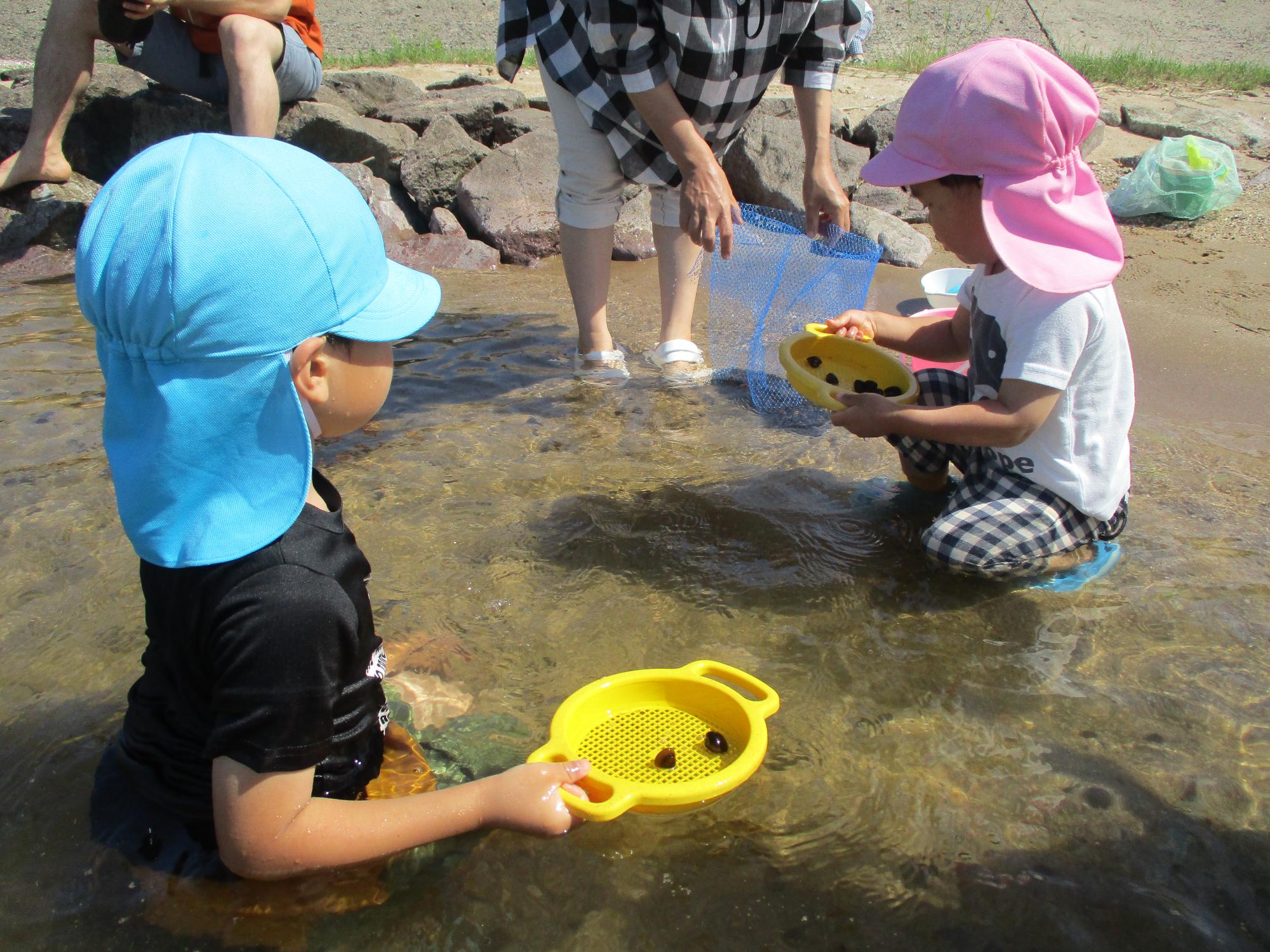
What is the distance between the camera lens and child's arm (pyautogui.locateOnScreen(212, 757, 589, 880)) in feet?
4.33

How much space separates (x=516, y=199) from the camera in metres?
5.63

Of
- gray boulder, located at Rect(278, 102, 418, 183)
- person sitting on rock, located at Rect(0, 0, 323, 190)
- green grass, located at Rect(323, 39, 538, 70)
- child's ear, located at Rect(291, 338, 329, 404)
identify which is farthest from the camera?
green grass, located at Rect(323, 39, 538, 70)

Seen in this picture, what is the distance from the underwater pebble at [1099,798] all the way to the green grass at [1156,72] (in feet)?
26.0

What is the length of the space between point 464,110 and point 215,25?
195 centimetres

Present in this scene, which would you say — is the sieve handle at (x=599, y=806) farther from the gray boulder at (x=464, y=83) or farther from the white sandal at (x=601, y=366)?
the gray boulder at (x=464, y=83)

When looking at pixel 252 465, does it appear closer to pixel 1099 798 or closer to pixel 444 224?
pixel 1099 798

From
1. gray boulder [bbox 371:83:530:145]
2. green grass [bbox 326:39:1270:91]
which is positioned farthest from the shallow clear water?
green grass [bbox 326:39:1270:91]

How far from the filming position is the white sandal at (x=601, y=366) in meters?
3.59

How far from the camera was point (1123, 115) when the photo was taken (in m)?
7.41

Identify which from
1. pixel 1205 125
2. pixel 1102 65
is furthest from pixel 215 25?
pixel 1102 65

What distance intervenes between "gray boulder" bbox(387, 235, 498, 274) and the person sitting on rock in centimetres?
88

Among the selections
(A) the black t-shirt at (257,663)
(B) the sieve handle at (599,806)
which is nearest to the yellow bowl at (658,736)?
(B) the sieve handle at (599,806)

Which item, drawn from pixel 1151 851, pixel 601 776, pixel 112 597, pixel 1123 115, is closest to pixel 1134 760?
pixel 1151 851

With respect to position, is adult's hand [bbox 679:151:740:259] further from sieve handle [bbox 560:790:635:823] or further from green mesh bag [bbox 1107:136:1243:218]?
green mesh bag [bbox 1107:136:1243:218]
